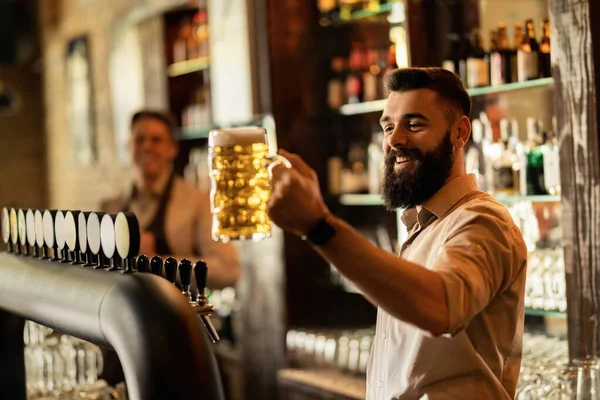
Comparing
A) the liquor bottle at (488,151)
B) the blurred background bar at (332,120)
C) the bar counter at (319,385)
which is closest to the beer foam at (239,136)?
the blurred background bar at (332,120)

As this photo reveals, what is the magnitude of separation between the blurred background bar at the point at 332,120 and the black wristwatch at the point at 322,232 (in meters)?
1.39

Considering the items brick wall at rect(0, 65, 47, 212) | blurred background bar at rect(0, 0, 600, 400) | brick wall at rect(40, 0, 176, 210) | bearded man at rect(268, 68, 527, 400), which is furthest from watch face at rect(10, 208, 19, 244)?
brick wall at rect(0, 65, 47, 212)

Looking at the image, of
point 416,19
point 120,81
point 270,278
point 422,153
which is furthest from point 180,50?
point 422,153

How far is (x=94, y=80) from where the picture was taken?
764cm

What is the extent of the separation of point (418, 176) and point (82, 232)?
2.42 ft

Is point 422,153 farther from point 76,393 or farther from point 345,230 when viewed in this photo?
point 76,393

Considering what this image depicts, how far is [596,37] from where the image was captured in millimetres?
2891

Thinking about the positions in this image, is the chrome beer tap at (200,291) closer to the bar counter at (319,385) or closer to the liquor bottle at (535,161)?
the liquor bottle at (535,161)

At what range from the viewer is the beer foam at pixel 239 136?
2.09 m

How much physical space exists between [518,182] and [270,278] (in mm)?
1687

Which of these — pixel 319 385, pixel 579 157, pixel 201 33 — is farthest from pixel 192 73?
pixel 579 157

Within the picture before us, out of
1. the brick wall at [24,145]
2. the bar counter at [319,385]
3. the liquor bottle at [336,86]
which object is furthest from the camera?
A: the brick wall at [24,145]

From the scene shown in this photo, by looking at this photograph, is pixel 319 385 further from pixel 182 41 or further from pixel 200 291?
pixel 182 41

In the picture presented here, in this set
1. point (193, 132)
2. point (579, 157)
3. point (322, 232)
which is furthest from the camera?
point (193, 132)
